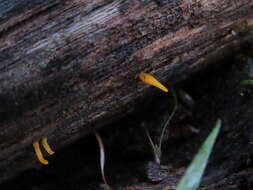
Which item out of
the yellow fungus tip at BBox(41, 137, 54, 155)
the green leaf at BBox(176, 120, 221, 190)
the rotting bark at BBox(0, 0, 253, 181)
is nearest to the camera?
the green leaf at BBox(176, 120, 221, 190)

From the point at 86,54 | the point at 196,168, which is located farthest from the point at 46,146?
the point at 196,168

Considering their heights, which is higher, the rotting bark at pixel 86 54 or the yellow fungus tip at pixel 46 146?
the rotting bark at pixel 86 54

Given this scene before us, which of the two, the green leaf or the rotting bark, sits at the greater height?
the rotting bark

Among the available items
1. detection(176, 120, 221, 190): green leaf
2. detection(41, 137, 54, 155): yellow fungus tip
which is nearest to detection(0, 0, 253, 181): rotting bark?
detection(41, 137, 54, 155): yellow fungus tip

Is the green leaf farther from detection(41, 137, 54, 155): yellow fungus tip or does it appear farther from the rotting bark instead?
detection(41, 137, 54, 155): yellow fungus tip

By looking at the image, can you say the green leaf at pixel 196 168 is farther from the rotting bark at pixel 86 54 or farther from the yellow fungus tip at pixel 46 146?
the yellow fungus tip at pixel 46 146

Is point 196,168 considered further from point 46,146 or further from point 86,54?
point 46,146

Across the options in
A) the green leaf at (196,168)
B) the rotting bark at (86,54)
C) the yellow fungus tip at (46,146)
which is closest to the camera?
the green leaf at (196,168)

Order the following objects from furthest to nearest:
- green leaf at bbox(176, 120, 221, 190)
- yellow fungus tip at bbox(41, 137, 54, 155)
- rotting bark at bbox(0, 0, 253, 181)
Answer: yellow fungus tip at bbox(41, 137, 54, 155) < rotting bark at bbox(0, 0, 253, 181) < green leaf at bbox(176, 120, 221, 190)

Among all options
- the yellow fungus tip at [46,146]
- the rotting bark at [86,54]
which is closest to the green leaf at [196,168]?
the rotting bark at [86,54]
